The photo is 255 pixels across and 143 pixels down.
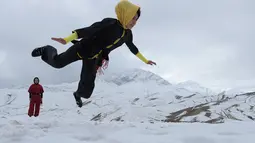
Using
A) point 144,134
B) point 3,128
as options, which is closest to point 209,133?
point 144,134

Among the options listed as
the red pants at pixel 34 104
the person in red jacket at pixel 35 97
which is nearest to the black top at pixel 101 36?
the person in red jacket at pixel 35 97

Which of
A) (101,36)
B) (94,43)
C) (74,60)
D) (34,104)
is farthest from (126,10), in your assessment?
(34,104)

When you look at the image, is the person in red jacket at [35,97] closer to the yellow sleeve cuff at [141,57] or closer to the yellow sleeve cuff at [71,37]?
the yellow sleeve cuff at [141,57]

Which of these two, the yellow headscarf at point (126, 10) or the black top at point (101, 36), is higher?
the yellow headscarf at point (126, 10)

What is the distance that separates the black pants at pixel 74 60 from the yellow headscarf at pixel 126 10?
1277 millimetres

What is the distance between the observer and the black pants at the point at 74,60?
8.38 m

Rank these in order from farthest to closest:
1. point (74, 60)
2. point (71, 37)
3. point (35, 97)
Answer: point (35, 97) → point (74, 60) → point (71, 37)

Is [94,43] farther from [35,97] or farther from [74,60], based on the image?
[35,97]

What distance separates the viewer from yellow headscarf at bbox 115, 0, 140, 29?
7883 mm

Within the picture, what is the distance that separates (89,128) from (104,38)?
2.19m

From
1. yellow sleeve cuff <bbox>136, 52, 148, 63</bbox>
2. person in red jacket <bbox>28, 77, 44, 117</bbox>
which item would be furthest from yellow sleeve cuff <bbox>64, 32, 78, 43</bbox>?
person in red jacket <bbox>28, 77, 44, 117</bbox>

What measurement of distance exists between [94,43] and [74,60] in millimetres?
800

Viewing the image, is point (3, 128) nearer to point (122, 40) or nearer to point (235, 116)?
point (122, 40)

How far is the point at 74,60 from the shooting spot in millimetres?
8430
